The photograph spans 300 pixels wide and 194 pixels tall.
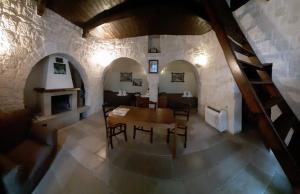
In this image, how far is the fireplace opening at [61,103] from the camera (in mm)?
4337

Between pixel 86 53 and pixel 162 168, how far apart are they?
13.6ft

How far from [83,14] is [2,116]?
9.48 ft

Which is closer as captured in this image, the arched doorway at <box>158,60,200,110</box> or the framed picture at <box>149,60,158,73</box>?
the framed picture at <box>149,60,158,73</box>

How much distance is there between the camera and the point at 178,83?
7.52 metres

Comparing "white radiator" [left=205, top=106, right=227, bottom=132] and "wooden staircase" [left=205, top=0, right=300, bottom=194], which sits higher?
"wooden staircase" [left=205, top=0, right=300, bottom=194]

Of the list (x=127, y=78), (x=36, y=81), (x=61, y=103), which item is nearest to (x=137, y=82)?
(x=127, y=78)

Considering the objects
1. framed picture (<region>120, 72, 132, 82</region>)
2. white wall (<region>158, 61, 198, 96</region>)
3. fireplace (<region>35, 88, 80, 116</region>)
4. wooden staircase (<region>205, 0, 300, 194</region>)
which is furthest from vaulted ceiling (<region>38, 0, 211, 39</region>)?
framed picture (<region>120, 72, 132, 82</region>)

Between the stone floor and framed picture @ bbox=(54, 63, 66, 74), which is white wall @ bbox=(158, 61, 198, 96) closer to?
framed picture @ bbox=(54, 63, 66, 74)

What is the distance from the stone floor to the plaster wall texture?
1.13 metres

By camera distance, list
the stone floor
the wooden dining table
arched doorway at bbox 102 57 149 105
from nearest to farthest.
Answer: the stone floor < the wooden dining table < arched doorway at bbox 102 57 149 105

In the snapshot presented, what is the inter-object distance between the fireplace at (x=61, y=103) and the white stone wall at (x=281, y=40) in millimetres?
4826

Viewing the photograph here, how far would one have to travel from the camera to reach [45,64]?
12.8 ft

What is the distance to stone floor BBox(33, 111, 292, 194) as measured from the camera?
1758 mm

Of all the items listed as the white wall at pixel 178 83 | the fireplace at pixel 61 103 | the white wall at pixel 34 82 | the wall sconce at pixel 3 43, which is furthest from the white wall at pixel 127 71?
the wall sconce at pixel 3 43
